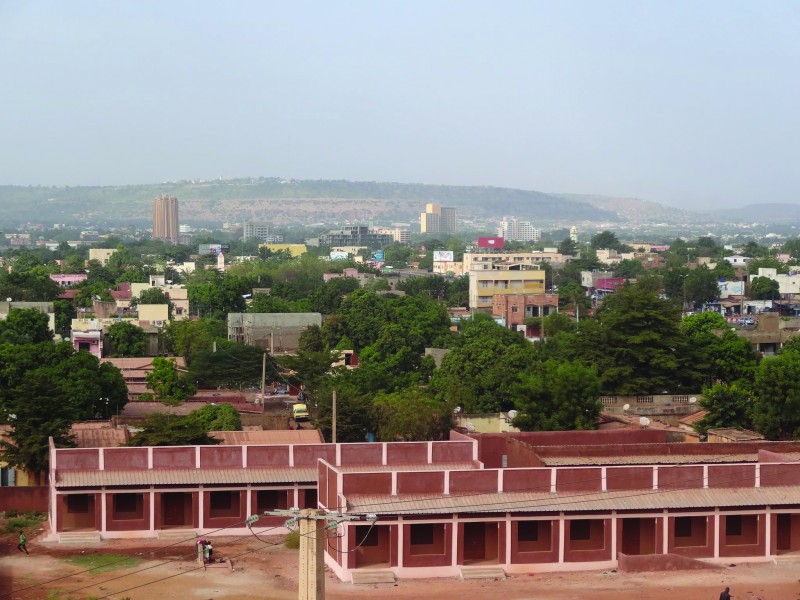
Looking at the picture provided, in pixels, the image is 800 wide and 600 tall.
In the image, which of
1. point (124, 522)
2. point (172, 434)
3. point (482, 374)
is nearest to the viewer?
point (124, 522)

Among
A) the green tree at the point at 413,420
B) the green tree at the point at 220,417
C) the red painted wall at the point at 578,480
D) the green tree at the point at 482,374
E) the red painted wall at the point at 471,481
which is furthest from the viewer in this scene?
the green tree at the point at 482,374

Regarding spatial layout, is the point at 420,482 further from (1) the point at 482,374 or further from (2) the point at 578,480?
(1) the point at 482,374

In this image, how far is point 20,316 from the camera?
193 ft

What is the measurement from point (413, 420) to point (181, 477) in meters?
9.85

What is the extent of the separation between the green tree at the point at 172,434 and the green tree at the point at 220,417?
224 inches

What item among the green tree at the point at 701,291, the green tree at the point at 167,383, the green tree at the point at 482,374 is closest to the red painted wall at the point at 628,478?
the green tree at the point at 482,374

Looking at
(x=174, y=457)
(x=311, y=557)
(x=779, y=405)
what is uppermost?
(x=311, y=557)

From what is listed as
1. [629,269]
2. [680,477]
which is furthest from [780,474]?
[629,269]

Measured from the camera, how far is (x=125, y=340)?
59969 mm

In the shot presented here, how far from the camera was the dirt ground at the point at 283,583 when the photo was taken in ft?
78.3

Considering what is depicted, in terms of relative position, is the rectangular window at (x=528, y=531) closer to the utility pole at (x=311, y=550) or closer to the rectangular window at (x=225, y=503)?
the rectangular window at (x=225, y=503)

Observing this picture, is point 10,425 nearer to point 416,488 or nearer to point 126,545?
point 126,545

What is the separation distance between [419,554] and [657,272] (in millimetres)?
90046

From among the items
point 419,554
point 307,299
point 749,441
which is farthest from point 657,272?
point 419,554
